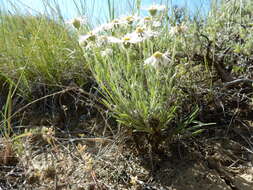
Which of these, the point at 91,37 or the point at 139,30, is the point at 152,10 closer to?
the point at 139,30

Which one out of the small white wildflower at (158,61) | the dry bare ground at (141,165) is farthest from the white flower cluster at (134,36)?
the dry bare ground at (141,165)

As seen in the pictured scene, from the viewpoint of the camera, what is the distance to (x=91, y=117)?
1.71 metres

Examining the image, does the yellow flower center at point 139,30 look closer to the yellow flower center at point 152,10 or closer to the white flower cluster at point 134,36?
the white flower cluster at point 134,36

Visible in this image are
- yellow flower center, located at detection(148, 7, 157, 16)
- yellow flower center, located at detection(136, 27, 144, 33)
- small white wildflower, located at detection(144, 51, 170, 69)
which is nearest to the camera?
small white wildflower, located at detection(144, 51, 170, 69)

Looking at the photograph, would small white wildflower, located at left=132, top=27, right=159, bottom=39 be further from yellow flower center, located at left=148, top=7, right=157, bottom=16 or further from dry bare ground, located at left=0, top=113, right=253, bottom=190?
dry bare ground, located at left=0, top=113, right=253, bottom=190

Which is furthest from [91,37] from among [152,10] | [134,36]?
[152,10]

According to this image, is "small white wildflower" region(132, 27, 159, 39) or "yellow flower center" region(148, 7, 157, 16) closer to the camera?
"small white wildflower" region(132, 27, 159, 39)

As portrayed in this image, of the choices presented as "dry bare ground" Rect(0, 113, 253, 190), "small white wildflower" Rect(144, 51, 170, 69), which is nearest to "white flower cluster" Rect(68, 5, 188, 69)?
"small white wildflower" Rect(144, 51, 170, 69)

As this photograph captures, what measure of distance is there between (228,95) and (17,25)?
1956mm

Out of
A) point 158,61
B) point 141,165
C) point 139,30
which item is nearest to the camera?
point 158,61

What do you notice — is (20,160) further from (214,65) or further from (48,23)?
(48,23)

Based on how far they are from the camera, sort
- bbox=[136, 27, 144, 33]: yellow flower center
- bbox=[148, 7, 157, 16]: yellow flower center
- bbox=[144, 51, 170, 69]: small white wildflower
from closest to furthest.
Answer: bbox=[144, 51, 170, 69]: small white wildflower < bbox=[136, 27, 144, 33]: yellow flower center < bbox=[148, 7, 157, 16]: yellow flower center

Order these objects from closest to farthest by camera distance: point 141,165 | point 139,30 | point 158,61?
point 158,61
point 139,30
point 141,165

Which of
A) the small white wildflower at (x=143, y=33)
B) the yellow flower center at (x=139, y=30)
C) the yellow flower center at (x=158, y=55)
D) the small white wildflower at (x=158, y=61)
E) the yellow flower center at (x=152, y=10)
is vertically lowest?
the small white wildflower at (x=158, y=61)
